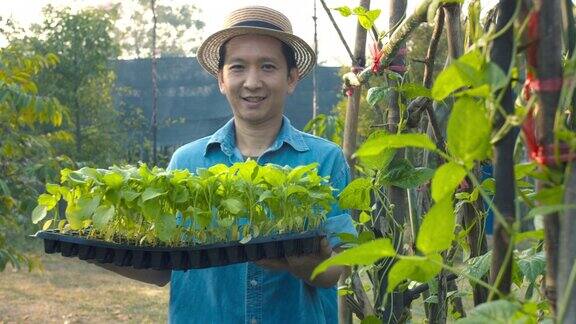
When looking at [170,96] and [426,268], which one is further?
[170,96]

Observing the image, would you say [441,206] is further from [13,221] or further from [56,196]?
[13,221]

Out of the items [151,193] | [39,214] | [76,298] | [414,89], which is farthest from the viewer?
[76,298]

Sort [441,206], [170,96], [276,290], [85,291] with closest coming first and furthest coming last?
[441,206], [276,290], [85,291], [170,96]

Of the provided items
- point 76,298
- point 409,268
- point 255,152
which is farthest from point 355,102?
point 76,298

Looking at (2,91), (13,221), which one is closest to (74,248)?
(2,91)

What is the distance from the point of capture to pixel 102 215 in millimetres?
1195

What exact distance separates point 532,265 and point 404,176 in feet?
0.70

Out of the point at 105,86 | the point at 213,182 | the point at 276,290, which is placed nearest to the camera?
the point at 213,182

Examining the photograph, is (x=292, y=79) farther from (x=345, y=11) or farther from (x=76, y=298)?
(x=76, y=298)

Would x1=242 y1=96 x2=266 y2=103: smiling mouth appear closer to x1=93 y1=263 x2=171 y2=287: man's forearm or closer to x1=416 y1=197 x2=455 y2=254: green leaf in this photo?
x1=93 y1=263 x2=171 y2=287: man's forearm

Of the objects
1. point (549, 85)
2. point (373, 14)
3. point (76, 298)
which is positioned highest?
point (373, 14)

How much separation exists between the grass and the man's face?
12.9ft

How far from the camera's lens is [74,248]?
129 centimetres

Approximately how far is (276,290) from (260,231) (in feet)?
1.27
